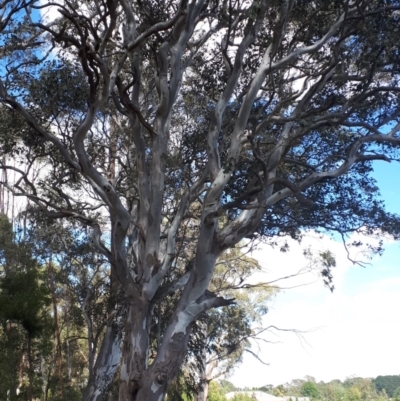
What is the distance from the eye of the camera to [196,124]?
9594 mm

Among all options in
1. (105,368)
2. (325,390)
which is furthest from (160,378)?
(325,390)

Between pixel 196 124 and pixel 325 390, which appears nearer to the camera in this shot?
pixel 196 124

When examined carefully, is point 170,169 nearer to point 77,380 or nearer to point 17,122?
point 17,122

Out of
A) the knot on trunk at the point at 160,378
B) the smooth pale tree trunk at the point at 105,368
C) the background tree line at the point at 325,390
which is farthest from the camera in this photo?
the background tree line at the point at 325,390

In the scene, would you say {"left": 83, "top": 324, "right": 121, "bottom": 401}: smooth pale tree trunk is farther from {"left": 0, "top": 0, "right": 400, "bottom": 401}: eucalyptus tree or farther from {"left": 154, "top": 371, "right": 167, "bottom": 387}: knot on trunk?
{"left": 154, "top": 371, "right": 167, "bottom": 387}: knot on trunk

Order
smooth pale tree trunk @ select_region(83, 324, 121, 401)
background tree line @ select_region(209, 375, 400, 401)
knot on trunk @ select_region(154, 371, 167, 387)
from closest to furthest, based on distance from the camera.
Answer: knot on trunk @ select_region(154, 371, 167, 387) < smooth pale tree trunk @ select_region(83, 324, 121, 401) < background tree line @ select_region(209, 375, 400, 401)

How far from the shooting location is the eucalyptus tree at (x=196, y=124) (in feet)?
21.3

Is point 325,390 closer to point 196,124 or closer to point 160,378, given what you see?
point 196,124

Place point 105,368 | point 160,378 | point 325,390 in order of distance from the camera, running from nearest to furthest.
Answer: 1. point 160,378
2. point 105,368
3. point 325,390

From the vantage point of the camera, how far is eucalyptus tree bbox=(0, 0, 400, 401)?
6500 mm

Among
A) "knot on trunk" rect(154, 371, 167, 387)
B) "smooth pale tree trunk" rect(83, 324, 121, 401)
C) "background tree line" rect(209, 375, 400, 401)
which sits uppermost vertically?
"background tree line" rect(209, 375, 400, 401)

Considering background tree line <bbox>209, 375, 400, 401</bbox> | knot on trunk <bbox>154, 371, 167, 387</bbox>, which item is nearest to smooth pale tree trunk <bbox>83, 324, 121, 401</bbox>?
knot on trunk <bbox>154, 371, 167, 387</bbox>

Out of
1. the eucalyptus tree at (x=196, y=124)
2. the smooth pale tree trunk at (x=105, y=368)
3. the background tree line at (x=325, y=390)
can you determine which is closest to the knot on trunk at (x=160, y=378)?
the eucalyptus tree at (x=196, y=124)

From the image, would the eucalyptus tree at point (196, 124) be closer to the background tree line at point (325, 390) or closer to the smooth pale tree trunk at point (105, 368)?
the smooth pale tree trunk at point (105, 368)
